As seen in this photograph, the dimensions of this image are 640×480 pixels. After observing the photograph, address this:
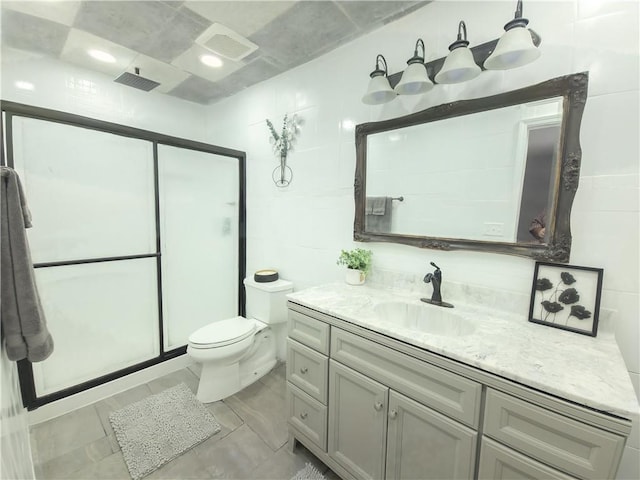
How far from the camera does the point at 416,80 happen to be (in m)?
1.34

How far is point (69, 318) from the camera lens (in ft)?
6.10

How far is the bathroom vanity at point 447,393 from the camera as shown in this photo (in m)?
0.76

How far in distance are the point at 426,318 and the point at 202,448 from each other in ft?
4.73

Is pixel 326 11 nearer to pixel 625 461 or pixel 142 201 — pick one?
pixel 142 201

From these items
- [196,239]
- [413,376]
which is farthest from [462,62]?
[196,239]

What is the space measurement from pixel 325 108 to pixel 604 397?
1942mm

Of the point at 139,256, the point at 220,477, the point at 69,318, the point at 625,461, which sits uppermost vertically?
the point at 139,256

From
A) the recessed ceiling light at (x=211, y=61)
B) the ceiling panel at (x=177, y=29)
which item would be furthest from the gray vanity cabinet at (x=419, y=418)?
the recessed ceiling light at (x=211, y=61)

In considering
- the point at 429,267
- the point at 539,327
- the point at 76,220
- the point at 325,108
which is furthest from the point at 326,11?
the point at 76,220

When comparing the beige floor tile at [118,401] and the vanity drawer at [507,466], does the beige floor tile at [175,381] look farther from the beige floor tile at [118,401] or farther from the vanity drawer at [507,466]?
the vanity drawer at [507,466]

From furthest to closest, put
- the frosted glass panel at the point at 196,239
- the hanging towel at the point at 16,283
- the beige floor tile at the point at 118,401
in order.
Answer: the frosted glass panel at the point at 196,239 < the beige floor tile at the point at 118,401 < the hanging towel at the point at 16,283

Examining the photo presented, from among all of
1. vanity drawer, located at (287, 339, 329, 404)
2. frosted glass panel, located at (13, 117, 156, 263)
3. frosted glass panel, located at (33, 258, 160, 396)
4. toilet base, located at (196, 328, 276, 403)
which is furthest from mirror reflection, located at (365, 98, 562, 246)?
frosted glass panel, located at (33, 258, 160, 396)

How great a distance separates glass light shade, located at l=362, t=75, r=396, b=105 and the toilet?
1437mm

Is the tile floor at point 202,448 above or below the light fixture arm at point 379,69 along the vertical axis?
below
